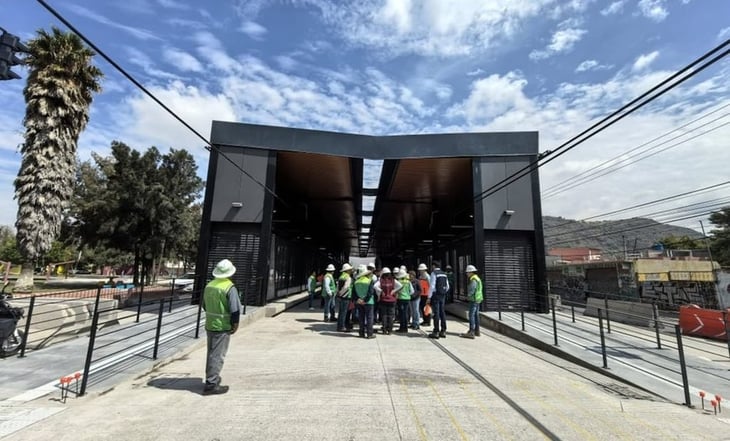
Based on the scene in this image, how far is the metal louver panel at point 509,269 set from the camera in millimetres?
12562

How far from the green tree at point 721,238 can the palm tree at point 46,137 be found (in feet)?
164

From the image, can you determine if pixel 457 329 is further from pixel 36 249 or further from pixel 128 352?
pixel 36 249

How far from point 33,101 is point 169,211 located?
37.4ft

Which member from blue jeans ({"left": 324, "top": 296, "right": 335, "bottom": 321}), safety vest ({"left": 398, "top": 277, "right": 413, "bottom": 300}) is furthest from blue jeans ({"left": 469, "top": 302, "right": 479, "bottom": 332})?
blue jeans ({"left": 324, "top": 296, "right": 335, "bottom": 321})

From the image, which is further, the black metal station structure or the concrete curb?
the black metal station structure

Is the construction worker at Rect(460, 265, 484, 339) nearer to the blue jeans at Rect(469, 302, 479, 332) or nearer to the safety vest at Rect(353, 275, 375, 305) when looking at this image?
the blue jeans at Rect(469, 302, 479, 332)

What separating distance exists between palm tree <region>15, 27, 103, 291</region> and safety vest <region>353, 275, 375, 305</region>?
14.8m

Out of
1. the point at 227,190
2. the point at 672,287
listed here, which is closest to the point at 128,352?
the point at 227,190

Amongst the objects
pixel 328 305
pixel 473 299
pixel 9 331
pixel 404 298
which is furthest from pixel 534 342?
pixel 9 331

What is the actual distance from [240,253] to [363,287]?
556 cm

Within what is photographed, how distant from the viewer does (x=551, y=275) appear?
3288 cm

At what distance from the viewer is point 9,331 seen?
568 cm

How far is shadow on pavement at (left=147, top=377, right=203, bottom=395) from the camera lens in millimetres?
4656

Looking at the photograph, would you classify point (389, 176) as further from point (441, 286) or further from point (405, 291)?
point (441, 286)
